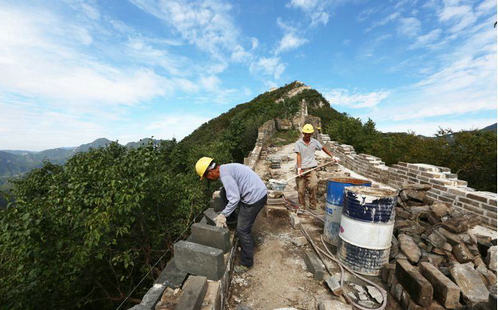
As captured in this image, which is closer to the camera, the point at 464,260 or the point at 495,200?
the point at 464,260

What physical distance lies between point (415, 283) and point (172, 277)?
8.17 feet

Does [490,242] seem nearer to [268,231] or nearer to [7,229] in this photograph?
[268,231]

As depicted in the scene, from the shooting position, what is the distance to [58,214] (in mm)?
3398

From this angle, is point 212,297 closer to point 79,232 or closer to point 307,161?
point 79,232

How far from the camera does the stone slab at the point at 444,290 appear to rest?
1.96 metres

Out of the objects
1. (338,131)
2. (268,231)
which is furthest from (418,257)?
(338,131)

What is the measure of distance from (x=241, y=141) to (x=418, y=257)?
52.8 feet

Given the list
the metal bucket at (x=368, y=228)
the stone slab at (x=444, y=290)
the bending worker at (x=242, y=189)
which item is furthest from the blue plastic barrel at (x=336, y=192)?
the stone slab at (x=444, y=290)

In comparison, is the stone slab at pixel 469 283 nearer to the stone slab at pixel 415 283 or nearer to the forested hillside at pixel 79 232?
the stone slab at pixel 415 283

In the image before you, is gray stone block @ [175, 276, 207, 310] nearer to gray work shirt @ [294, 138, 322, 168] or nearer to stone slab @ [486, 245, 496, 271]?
stone slab @ [486, 245, 496, 271]

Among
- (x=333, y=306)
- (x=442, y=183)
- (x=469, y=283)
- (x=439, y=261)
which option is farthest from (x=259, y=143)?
(x=469, y=283)

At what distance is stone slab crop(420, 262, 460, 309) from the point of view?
6.42 ft

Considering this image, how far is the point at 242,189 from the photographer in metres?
2.88

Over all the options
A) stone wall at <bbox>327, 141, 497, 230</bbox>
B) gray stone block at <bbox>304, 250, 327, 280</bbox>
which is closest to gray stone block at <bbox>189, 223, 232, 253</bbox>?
gray stone block at <bbox>304, 250, 327, 280</bbox>
